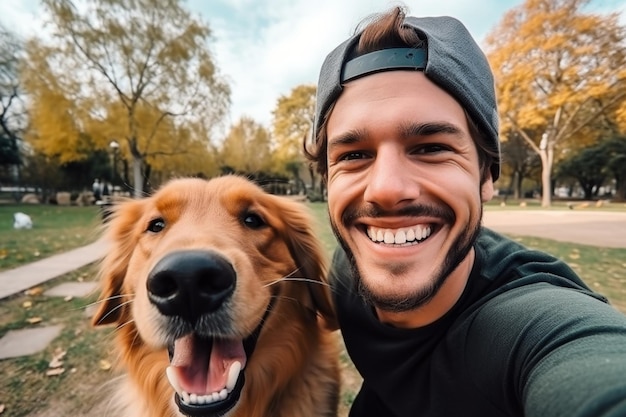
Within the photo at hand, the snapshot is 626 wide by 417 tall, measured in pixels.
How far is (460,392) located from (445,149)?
1.05 metres

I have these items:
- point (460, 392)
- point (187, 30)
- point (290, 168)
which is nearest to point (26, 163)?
point (187, 30)

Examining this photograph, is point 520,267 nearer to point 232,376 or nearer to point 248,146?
point 232,376

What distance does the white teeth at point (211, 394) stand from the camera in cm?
188

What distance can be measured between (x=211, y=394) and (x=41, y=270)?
755 centimetres

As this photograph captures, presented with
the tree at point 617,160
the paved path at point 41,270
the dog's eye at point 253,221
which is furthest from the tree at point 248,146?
the dog's eye at point 253,221

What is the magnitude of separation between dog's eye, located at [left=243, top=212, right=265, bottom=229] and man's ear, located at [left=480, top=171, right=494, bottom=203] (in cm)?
144

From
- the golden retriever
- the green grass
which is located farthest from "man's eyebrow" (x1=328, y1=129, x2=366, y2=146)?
the green grass

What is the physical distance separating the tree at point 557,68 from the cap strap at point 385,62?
81.6ft

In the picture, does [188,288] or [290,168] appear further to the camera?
[290,168]

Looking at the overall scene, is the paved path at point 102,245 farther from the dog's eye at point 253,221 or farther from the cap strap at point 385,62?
the cap strap at point 385,62

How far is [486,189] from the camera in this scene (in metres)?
2.05

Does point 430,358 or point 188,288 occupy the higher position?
point 188,288

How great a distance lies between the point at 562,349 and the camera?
111cm

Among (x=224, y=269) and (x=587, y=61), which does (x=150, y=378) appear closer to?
(x=224, y=269)
